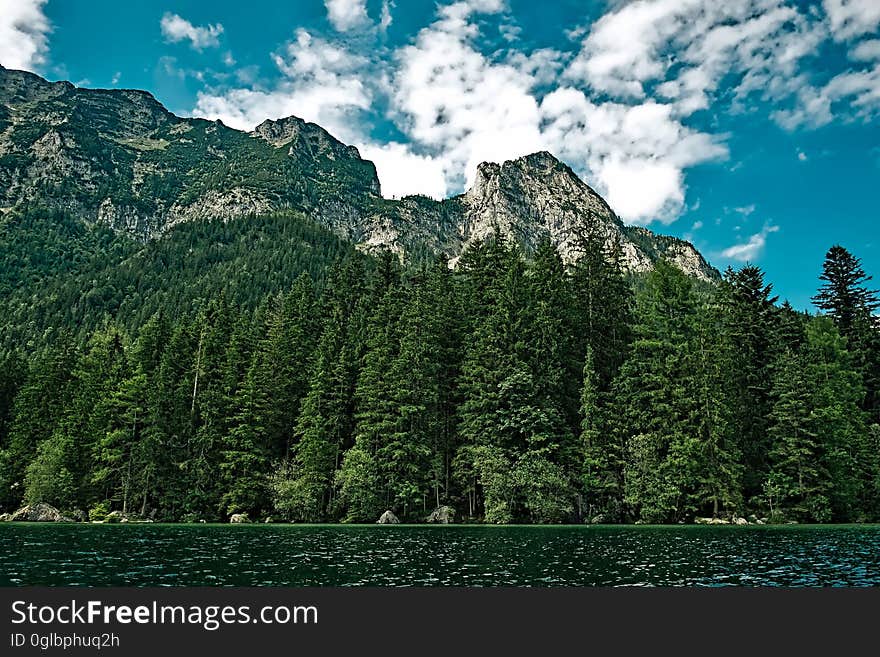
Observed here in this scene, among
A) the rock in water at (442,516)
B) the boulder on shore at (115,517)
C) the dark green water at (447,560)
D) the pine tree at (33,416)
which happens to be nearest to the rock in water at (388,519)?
the rock in water at (442,516)

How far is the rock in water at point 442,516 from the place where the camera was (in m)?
58.5

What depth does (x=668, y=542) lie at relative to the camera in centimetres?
3472

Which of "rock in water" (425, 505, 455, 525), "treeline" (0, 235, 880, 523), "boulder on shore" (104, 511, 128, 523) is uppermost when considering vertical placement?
"treeline" (0, 235, 880, 523)

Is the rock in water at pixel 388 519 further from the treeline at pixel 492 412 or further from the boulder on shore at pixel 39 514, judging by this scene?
the boulder on shore at pixel 39 514

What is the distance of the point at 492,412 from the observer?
63312mm

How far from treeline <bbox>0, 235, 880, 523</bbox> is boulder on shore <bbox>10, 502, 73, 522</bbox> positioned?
2195mm

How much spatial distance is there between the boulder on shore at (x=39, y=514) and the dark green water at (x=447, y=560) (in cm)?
2721

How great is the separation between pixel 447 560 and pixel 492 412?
37.5 m

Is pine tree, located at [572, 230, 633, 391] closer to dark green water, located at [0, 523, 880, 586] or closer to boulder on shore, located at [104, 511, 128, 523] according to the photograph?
dark green water, located at [0, 523, 880, 586]

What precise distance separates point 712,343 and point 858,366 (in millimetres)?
27647

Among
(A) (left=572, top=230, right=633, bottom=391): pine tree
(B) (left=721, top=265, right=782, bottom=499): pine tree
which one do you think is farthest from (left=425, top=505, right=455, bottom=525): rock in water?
(B) (left=721, top=265, right=782, bottom=499): pine tree

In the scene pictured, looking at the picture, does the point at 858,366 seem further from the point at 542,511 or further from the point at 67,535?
the point at 67,535

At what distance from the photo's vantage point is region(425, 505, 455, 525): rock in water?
58.5 m

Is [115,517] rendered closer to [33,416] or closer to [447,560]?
[33,416]
